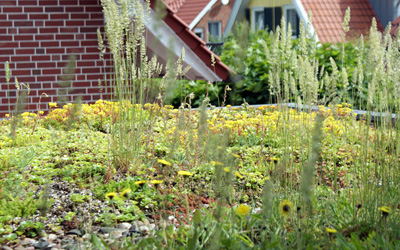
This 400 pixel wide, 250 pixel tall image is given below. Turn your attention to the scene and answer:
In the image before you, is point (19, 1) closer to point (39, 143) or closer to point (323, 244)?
point (39, 143)

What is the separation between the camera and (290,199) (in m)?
3.14

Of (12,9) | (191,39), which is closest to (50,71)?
(12,9)

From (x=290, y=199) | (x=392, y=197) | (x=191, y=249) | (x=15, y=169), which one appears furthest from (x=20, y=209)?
(x=392, y=197)

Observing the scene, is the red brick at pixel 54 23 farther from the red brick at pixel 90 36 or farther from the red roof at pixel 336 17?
the red roof at pixel 336 17

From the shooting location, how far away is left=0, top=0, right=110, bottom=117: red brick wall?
650 cm

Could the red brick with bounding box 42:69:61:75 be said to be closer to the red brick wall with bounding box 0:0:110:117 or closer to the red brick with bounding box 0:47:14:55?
the red brick wall with bounding box 0:0:110:117

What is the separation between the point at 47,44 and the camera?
6.59m

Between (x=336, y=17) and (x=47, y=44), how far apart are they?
1238 cm

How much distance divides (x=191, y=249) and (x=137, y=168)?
1.47 m

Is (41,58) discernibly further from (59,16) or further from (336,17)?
(336,17)

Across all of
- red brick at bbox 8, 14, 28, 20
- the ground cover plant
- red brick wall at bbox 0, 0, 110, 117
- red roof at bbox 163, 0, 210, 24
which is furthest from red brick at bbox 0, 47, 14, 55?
red roof at bbox 163, 0, 210, 24

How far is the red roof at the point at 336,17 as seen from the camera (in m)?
15.9

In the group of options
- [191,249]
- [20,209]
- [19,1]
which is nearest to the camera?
[191,249]

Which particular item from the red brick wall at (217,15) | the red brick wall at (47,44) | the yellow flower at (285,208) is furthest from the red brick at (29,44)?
the red brick wall at (217,15)
